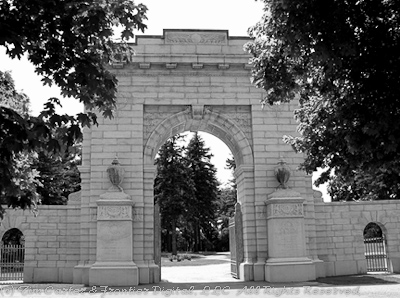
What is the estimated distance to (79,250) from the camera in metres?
15.8

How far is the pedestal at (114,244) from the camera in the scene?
14562 mm

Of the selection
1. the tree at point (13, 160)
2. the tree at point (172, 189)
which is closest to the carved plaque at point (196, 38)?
the tree at point (13, 160)

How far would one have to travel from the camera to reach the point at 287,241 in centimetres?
1514

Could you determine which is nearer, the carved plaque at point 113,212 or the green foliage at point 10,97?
the green foliage at point 10,97

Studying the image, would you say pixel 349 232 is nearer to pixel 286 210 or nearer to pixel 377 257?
pixel 377 257

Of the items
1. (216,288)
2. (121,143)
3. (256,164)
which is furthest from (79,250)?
(256,164)

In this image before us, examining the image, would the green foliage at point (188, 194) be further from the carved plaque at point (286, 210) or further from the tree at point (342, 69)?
the tree at point (342, 69)

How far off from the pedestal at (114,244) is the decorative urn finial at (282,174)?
4972 mm

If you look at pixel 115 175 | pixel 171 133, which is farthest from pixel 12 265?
pixel 171 133

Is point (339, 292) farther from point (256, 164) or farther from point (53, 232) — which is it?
point (53, 232)

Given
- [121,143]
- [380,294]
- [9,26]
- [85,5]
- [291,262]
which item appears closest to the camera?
[9,26]

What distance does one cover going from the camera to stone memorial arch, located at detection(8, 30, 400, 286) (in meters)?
15.1

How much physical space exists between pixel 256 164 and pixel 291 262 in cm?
344

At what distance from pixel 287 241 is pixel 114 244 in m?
5.50
